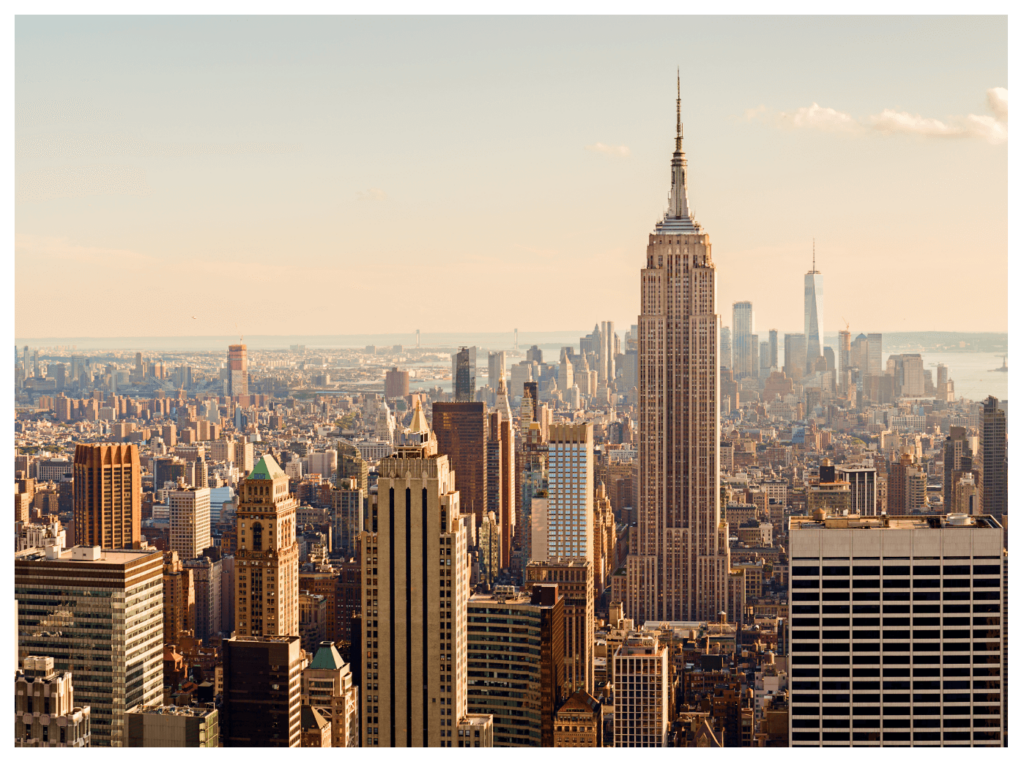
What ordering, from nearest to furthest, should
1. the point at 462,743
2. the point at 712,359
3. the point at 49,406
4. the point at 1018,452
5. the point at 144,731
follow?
the point at 1018,452
the point at 144,731
the point at 462,743
the point at 49,406
the point at 712,359

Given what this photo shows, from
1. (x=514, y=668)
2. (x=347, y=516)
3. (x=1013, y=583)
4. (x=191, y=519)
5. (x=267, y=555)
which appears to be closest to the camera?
(x=1013, y=583)

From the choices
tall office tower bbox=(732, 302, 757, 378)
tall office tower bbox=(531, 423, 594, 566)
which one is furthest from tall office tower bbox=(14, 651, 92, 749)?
tall office tower bbox=(732, 302, 757, 378)

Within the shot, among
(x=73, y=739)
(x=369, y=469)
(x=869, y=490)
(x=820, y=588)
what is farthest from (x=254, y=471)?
(x=820, y=588)

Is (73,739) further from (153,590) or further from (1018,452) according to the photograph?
(1018,452)

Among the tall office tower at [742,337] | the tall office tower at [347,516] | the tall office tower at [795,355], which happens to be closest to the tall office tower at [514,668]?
the tall office tower at [347,516]

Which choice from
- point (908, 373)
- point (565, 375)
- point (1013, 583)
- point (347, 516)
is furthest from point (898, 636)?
point (565, 375)

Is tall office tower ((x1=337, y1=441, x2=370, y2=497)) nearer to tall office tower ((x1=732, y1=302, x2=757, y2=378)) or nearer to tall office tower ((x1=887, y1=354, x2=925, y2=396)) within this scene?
tall office tower ((x1=887, y1=354, x2=925, y2=396))

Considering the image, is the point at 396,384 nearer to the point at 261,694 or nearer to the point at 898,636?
the point at 261,694
